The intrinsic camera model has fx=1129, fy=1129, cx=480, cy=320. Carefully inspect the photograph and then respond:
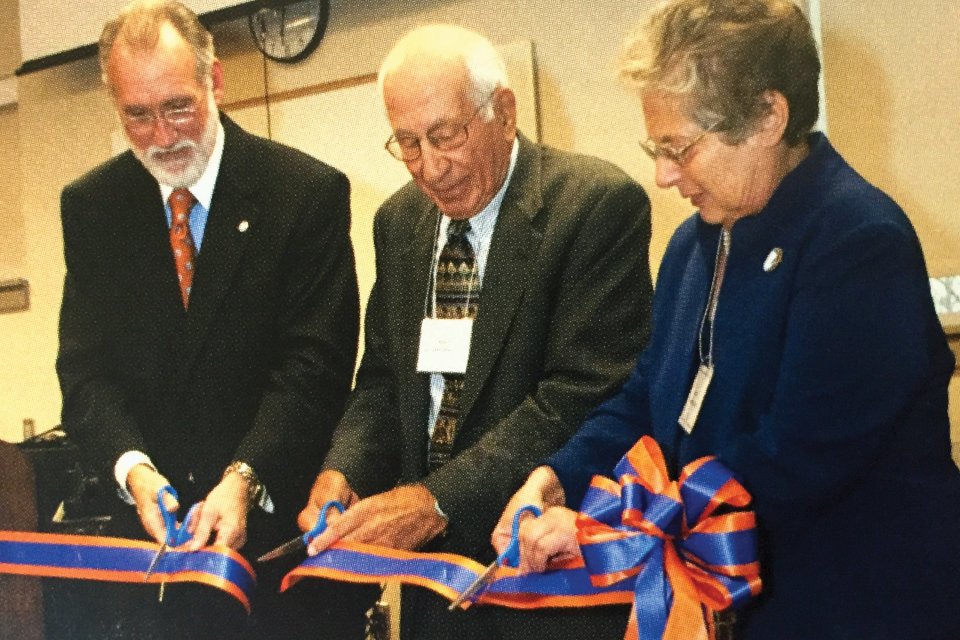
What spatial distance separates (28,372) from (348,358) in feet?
12.7

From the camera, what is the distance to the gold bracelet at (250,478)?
7.06 ft

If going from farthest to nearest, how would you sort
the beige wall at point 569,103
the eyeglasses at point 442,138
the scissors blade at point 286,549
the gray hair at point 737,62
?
the beige wall at point 569,103, the eyeglasses at point 442,138, the scissors blade at point 286,549, the gray hair at point 737,62

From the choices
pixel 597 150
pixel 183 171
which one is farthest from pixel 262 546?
pixel 597 150

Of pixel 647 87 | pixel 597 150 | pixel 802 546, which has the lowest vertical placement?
pixel 802 546

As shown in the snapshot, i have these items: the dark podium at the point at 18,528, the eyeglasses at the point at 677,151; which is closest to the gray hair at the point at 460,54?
the eyeglasses at the point at 677,151

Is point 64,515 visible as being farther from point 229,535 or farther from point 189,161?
point 189,161

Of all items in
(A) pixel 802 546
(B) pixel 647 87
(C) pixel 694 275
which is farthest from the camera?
(C) pixel 694 275

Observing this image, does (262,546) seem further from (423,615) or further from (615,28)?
(615,28)

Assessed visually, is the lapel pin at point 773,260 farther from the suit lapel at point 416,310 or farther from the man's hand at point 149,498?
the man's hand at point 149,498

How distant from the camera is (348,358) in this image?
2379 millimetres

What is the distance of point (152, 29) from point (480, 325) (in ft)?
3.06

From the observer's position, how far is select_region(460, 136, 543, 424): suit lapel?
207 centimetres

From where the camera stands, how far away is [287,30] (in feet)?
14.5

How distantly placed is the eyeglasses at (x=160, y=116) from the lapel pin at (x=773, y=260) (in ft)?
4.46
